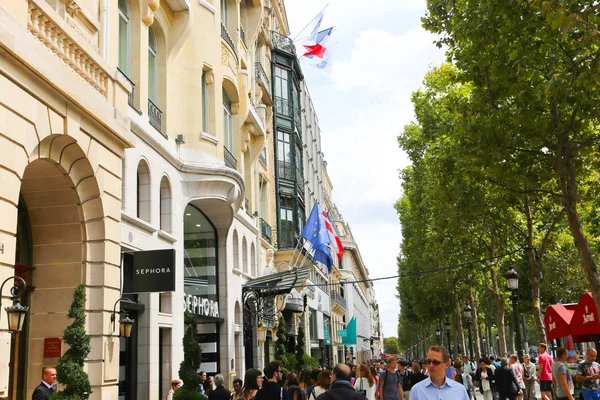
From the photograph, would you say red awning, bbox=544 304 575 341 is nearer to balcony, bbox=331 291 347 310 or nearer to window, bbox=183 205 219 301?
window, bbox=183 205 219 301

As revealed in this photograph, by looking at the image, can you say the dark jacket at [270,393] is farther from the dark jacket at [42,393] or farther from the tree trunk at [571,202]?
the tree trunk at [571,202]

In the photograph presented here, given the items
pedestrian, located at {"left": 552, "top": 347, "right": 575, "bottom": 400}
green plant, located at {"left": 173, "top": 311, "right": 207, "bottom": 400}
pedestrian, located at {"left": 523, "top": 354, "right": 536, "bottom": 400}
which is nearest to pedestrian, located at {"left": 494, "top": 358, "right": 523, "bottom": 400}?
pedestrian, located at {"left": 523, "top": 354, "right": 536, "bottom": 400}

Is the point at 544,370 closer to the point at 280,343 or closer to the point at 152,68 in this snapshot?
the point at 152,68

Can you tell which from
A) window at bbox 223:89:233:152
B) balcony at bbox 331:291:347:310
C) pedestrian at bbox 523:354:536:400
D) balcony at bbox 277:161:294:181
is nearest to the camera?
pedestrian at bbox 523:354:536:400

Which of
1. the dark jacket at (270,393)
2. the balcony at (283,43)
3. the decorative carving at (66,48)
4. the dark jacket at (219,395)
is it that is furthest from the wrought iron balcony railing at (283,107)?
the dark jacket at (270,393)

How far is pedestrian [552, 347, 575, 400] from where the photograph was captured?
496 inches

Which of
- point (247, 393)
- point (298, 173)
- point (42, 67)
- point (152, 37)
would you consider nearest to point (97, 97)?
point (42, 67)

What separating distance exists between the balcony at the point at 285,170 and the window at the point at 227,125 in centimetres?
1118

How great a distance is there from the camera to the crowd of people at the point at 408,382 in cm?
540

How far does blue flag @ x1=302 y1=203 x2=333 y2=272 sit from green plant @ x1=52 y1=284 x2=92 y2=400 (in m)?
19.3

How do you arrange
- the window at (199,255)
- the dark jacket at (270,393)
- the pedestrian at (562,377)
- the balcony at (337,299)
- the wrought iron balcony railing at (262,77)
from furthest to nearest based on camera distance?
the balcony at (337,299) → the wrought iron balcony railing at (262,77) → the window at (199,255) → the pedestrian at (562,377) → the dark jacket at (270,393)

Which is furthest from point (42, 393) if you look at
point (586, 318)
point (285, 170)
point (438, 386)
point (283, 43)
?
point (283, 43)

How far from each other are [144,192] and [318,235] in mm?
13340

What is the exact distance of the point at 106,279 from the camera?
1153cm
